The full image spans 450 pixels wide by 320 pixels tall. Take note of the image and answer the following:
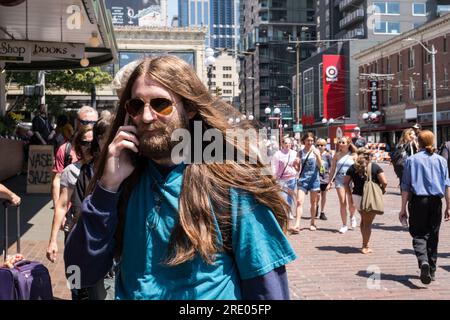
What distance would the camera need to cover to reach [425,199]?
6.77 m

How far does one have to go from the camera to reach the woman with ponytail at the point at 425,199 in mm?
6625

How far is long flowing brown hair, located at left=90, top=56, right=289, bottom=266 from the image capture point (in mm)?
1911

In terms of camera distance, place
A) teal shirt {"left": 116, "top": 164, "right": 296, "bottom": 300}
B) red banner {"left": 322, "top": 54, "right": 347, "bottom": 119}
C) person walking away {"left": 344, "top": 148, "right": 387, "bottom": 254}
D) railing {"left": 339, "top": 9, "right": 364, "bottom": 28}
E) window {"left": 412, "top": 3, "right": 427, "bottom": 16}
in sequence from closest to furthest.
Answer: teal shirt {"left": 116, "top": 164, "right": 296, "bottom": 300} → person walking away {"left": 344, "top": 148, "right": 387, "bottom": 254} → window {"left": 412, "top": 3, "right": 427, "bottom": 16} → red banner {"left": 322, "top": 54, "right": 347, "bottom": 119} → railing {"left": 339, "top": 9, "right": 364, "bottom": 28}

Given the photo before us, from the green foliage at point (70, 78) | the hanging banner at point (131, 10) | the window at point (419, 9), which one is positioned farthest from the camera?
the hanging banner at point (131, 10)

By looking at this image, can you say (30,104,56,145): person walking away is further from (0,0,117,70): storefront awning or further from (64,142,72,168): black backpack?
(64,142,72,168): black backpack

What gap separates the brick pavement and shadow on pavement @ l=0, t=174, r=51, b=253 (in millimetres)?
4134

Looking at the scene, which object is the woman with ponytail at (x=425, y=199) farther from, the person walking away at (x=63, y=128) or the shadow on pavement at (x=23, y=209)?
the person walking away at (x=63, y=128)

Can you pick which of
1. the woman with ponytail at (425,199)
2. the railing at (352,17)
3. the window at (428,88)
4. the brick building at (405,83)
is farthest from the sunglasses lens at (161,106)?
the railing at (352,17)

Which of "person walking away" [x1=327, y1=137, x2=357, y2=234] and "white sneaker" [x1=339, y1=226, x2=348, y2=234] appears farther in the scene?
"person walking away" [x1=327, y1=137, x2=357, y2=234]

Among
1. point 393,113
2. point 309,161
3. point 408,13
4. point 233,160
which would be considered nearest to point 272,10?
point 408,13

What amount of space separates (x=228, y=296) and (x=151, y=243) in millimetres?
316

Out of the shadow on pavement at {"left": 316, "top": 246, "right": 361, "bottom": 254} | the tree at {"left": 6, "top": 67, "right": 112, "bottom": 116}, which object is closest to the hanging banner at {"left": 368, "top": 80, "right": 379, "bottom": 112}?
the tree at {"left": 6, "top": 67, "right": 112, "bottom": 116}

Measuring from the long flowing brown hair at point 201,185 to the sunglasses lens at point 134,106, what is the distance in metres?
0.10

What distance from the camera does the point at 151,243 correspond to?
1939mm
